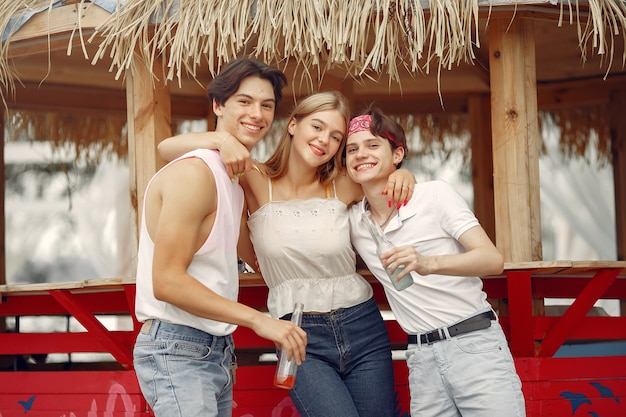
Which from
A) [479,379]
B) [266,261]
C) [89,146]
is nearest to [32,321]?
[89,146]

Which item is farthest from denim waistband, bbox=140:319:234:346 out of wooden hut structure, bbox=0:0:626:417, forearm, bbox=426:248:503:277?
wooden hut structure, bbox=0:0:626:417

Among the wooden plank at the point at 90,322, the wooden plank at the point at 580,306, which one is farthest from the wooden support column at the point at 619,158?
the wooden plank at the point at 90,322

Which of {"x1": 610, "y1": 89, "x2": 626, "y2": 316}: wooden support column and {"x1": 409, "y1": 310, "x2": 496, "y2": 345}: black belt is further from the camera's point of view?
{"x1": 610, "y1": 89, "x2": 626, "y2": 316}: wooden support column

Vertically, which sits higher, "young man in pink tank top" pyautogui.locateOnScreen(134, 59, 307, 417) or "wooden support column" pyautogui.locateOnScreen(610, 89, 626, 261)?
"wooden support column" pyautogui.locateOnScreen(610, 89, 626, 261)

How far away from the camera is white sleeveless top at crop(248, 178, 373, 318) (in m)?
3.22

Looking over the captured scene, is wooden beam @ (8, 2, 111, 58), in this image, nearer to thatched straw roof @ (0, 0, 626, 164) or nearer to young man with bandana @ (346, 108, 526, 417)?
thatched straw roof @ (0, 0, 626, 164)

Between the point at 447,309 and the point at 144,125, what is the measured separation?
1.70 metres

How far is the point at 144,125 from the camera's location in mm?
4059

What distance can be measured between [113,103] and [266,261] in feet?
12.7

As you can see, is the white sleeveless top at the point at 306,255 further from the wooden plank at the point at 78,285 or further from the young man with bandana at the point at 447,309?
the wooden plank at the point at 78,285

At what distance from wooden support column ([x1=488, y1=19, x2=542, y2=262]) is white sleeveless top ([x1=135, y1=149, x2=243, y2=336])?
1645mm

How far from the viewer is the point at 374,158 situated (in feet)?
10.6

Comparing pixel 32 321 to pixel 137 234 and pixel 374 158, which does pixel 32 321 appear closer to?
pixel 137 234

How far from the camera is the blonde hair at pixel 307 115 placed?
10.8 ft
